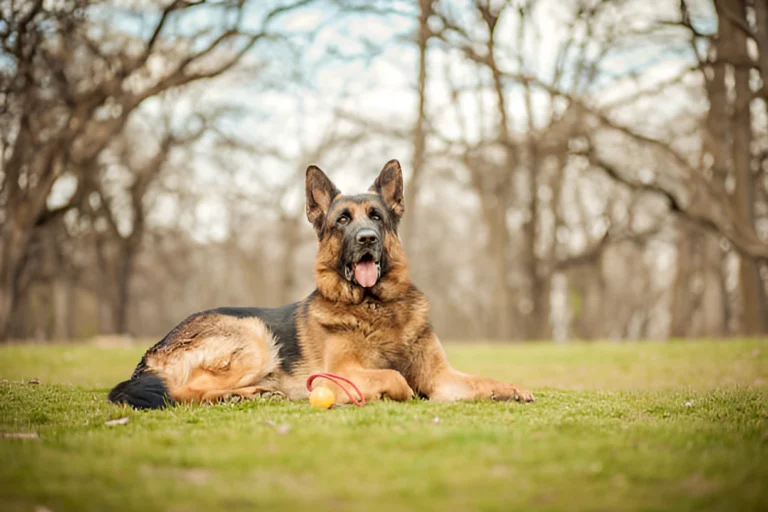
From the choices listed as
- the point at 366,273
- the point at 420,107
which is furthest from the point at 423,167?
the point at 366,273

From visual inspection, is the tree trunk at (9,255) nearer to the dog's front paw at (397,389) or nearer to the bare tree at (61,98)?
the bare tree at (61,98)

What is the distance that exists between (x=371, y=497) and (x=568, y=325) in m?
39.4

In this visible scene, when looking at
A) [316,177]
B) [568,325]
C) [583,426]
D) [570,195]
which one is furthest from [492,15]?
[568,325]

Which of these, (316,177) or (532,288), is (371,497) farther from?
(532,288)

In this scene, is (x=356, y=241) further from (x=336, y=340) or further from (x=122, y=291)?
(x=122, y=291)

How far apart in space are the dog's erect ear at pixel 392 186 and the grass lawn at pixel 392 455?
2.18 m

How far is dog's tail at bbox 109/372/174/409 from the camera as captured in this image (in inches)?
234

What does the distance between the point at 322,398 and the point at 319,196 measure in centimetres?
221

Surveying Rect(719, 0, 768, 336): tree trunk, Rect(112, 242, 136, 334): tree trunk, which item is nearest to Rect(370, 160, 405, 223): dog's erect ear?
Rect(719, 0, 768, 336): tree trunk

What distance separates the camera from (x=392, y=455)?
391cm

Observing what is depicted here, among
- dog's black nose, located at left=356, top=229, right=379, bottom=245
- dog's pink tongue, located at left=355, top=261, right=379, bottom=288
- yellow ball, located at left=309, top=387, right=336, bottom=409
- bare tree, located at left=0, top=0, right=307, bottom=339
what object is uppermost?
bare tree, located at left=0, top=0, right=307, bottom=339

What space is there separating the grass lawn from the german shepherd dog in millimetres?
428

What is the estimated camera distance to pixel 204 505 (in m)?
3.10

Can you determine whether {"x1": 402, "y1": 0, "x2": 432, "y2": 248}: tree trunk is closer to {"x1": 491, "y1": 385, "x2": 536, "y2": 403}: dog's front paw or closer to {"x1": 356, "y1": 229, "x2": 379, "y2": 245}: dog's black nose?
{"x1": 356, "y1": 229, "x2": 379, "y2": 245}: dog's black nose
